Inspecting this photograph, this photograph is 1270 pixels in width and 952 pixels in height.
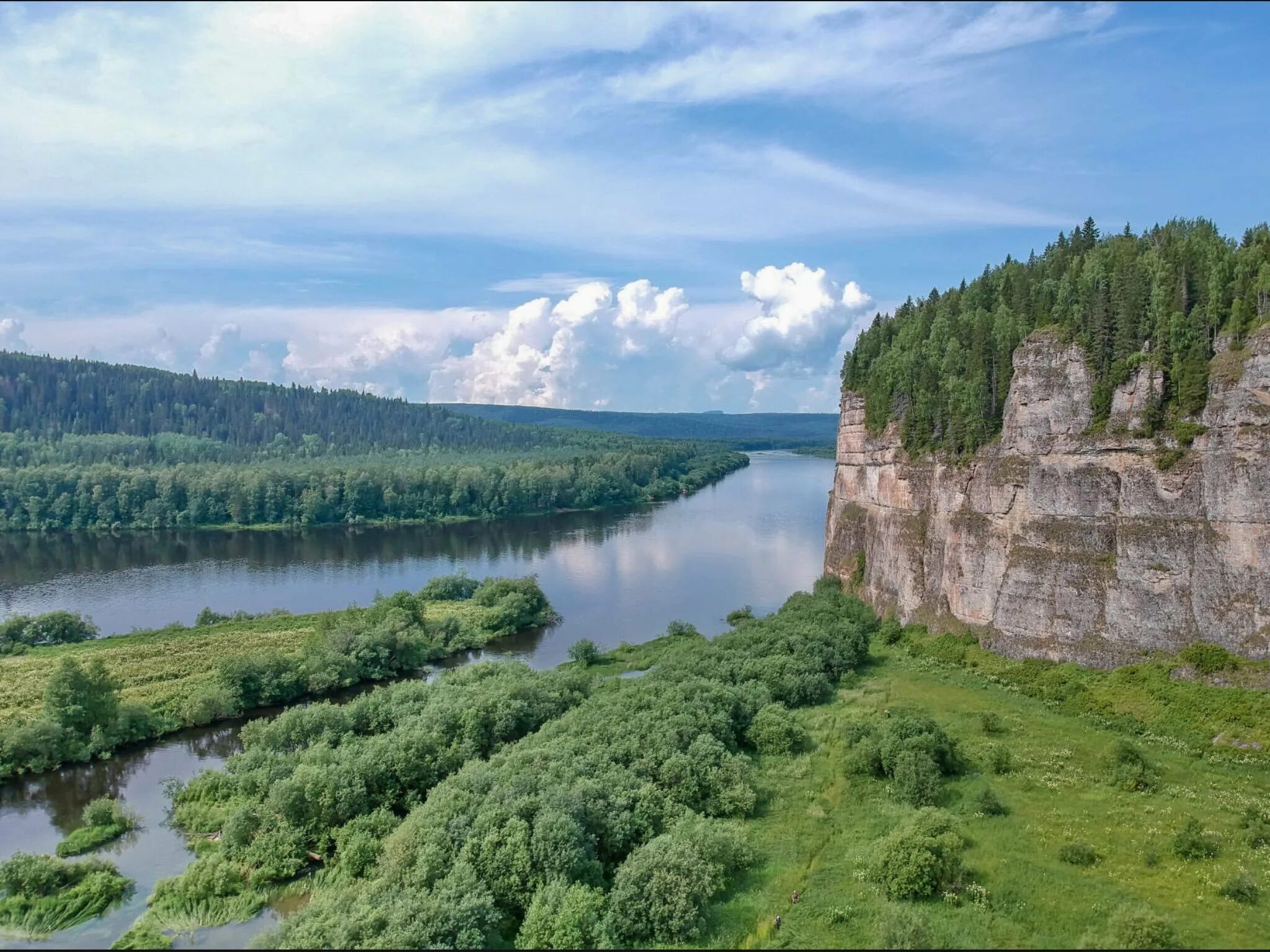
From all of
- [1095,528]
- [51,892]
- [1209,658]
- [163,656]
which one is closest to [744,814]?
[1209,658]

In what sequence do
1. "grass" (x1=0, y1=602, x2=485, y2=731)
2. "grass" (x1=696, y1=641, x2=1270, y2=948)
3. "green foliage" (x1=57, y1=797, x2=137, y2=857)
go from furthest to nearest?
1. "grass" (x1=0, y1=602, x2=485, y2=731)
2. "green foliage" (x1=57, y1=797, x2=137, y2=857)
3. "grass" (x1=696, y1=641, x2=1270, y2=948)

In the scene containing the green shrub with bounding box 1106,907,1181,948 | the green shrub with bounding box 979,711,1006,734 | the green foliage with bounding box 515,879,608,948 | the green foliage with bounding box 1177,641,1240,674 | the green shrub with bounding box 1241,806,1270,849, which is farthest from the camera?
the green shrub with bounding box 979,711,1006,734

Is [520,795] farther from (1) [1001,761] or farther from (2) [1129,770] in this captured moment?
(2) [1129,770]

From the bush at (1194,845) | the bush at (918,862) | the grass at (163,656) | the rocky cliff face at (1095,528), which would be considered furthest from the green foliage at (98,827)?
the rocky cliff face at (1095,528)

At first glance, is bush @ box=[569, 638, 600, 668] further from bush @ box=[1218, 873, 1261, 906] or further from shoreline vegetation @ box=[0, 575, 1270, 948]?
bush @ box=[1218, 873, 1261, 906]

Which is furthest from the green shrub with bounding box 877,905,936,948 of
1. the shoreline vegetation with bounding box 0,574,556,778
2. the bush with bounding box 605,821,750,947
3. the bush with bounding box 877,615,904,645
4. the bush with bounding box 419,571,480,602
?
the bush with bounding box 419,571,480,602

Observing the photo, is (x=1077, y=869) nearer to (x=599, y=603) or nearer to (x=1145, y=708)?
(x=1145, y=708)

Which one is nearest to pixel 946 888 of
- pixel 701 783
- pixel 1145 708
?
pixel 701 783

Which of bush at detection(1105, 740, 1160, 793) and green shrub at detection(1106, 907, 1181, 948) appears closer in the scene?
green shrub at detection(1106, 907, 1181, 948)

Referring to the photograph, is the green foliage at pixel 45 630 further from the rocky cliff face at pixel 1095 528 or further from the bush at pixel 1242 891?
the bush at pixel 1242 891
